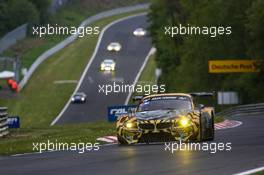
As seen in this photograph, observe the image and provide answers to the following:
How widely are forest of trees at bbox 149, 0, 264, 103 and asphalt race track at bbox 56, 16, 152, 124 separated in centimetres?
580

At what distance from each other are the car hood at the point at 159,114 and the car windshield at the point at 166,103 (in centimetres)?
43

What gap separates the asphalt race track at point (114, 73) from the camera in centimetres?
7175

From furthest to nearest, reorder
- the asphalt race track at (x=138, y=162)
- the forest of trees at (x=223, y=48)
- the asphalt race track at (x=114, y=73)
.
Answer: the asphalt race track at (x=114, y=73) < the forest of trees at (x=223, y=48) < the asphalt race track at (x=138, y=162)

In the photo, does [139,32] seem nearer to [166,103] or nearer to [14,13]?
[14,13]

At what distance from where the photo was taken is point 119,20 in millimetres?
117625

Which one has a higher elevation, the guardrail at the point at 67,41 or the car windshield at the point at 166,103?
the guardrail at the point at 67,41

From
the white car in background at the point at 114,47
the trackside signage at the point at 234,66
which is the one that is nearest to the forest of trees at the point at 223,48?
the trackside signage at the point at 234,66

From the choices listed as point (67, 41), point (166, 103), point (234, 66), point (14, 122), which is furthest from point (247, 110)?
point (67, 41)

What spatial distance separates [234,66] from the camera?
62.2 m

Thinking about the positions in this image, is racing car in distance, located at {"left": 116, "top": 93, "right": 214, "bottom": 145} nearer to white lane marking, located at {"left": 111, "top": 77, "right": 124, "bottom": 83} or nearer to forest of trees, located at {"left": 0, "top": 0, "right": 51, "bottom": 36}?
white lane marking, located at {"left": 111, "top": 77, "right": 124, "bottom": 83}

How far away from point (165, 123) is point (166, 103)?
144 centimetres

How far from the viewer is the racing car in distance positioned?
781 inches

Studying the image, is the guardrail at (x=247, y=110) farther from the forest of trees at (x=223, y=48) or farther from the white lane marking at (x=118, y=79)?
the white lane marking at (x=118, y=79)

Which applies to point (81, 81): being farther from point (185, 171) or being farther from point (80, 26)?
point (185, 171)
